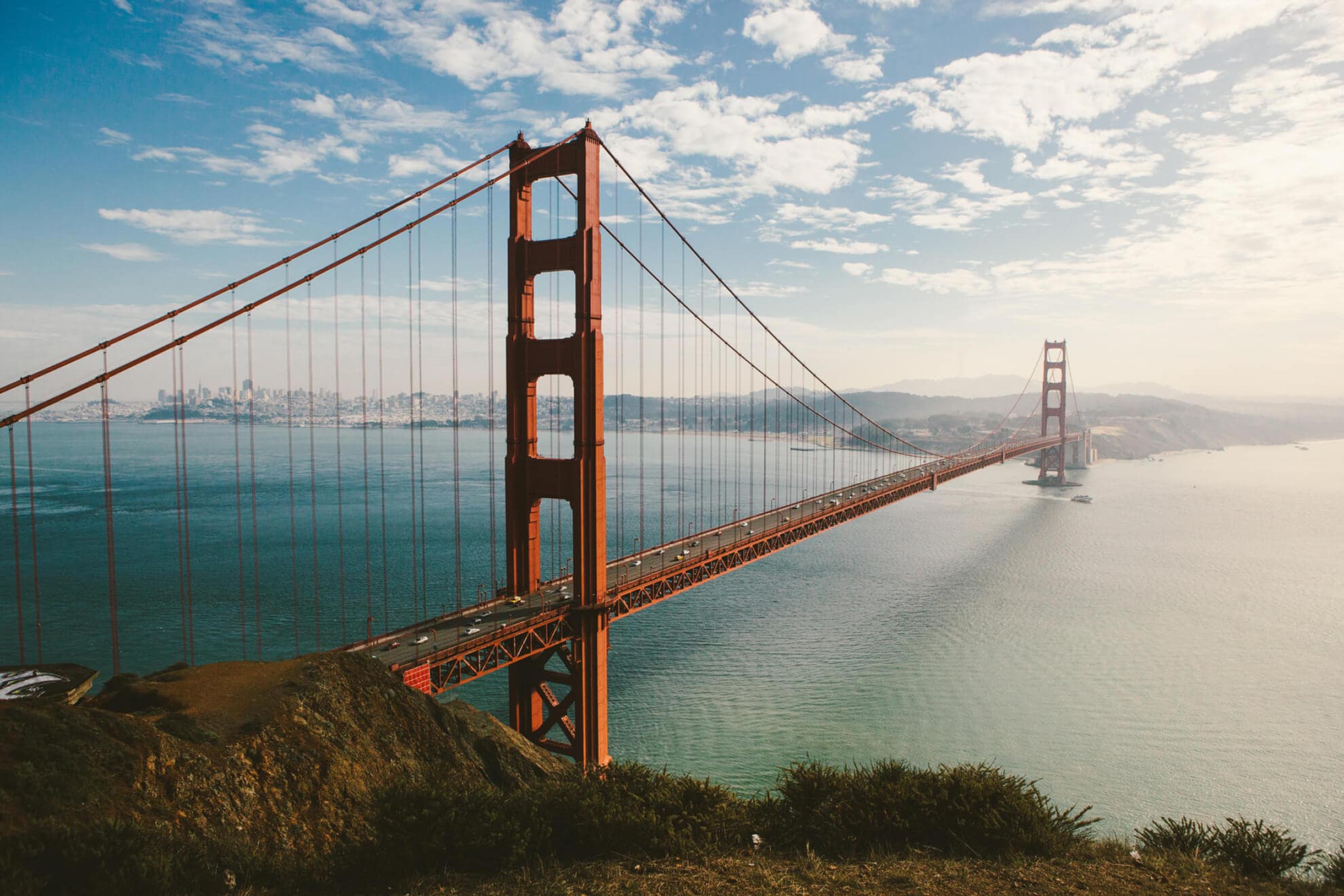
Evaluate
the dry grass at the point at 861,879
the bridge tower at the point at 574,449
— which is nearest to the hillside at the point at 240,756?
the dry grass at the point at 861,879

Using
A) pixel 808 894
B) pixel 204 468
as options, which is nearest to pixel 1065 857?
pixel 808 894

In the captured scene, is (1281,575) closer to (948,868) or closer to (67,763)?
(948,868)

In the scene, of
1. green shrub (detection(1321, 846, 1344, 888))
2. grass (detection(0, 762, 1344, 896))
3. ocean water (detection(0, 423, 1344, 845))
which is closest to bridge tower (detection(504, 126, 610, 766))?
ocean water (detection(0, 423, 1344, 845))

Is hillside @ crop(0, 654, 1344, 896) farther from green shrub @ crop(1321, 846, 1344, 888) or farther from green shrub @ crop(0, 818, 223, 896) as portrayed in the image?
green shrub @ crop(1321, 846, 1344, 888)

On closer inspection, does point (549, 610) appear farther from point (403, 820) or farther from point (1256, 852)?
point (1256, 852)

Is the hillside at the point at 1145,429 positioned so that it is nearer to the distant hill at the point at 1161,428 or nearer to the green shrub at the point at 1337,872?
the distant hill at the point at 1161,428
